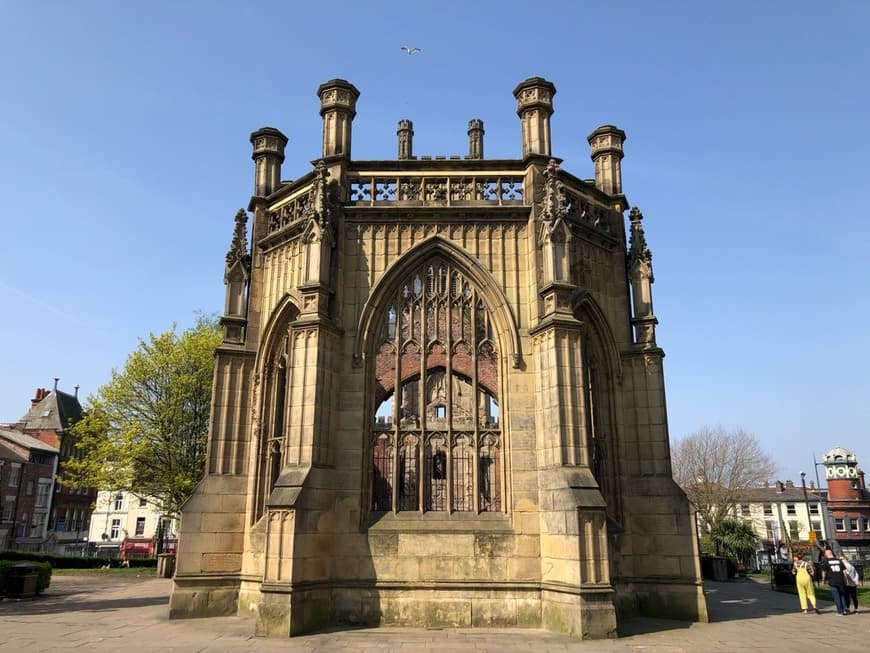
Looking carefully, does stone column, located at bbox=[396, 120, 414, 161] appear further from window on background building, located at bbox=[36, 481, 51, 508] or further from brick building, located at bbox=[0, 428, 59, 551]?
window on background building, located at bbox=[36, 481, 51, 508]

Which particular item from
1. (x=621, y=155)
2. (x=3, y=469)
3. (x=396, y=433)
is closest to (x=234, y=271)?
(x=396, y=433)

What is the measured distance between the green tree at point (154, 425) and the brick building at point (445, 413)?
17.5 metres

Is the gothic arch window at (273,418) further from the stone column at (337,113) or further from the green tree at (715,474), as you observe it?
the green tree at (715,474)

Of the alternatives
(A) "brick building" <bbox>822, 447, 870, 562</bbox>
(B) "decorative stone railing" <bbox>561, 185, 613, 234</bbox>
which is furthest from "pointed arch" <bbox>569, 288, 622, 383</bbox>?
(A) "brick building" <bbox>822, 447, 870, 562</bbox>

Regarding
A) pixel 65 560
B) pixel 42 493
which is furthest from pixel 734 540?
pixel 42 493

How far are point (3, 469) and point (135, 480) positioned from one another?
82.7ft

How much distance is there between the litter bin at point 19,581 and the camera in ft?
58.3

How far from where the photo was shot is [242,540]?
47.0 ft

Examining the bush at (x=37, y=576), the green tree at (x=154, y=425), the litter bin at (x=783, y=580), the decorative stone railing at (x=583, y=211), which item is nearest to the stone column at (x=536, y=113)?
the decorative stone railing at (x=583, y=211)

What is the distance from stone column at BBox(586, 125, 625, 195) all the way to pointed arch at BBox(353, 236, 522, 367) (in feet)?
16.2

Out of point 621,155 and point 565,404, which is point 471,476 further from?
point 621,155

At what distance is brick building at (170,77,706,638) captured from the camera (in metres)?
12.3

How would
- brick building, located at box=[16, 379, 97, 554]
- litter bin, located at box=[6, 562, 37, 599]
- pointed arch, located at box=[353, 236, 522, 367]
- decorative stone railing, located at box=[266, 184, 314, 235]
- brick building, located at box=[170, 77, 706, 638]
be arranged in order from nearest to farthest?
brick building, located at box=[170, 77, 706, 638]
pointed arch, located at box=[353, 236, 522, 367]
decorative stone railing, located at box=[266, 184, 314, 235]
litter bin, located at box=[6, 562, 37, 599]
brick building, located at box=[16, 379, 97, 554]

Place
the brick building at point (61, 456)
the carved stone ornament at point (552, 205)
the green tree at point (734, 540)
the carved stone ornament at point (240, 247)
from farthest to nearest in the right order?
the brick building at point (61, 456), the green tree at point (734, 540), the carved stone ornament at point (240, 247), the carved stone ornament at point (552, 205)
